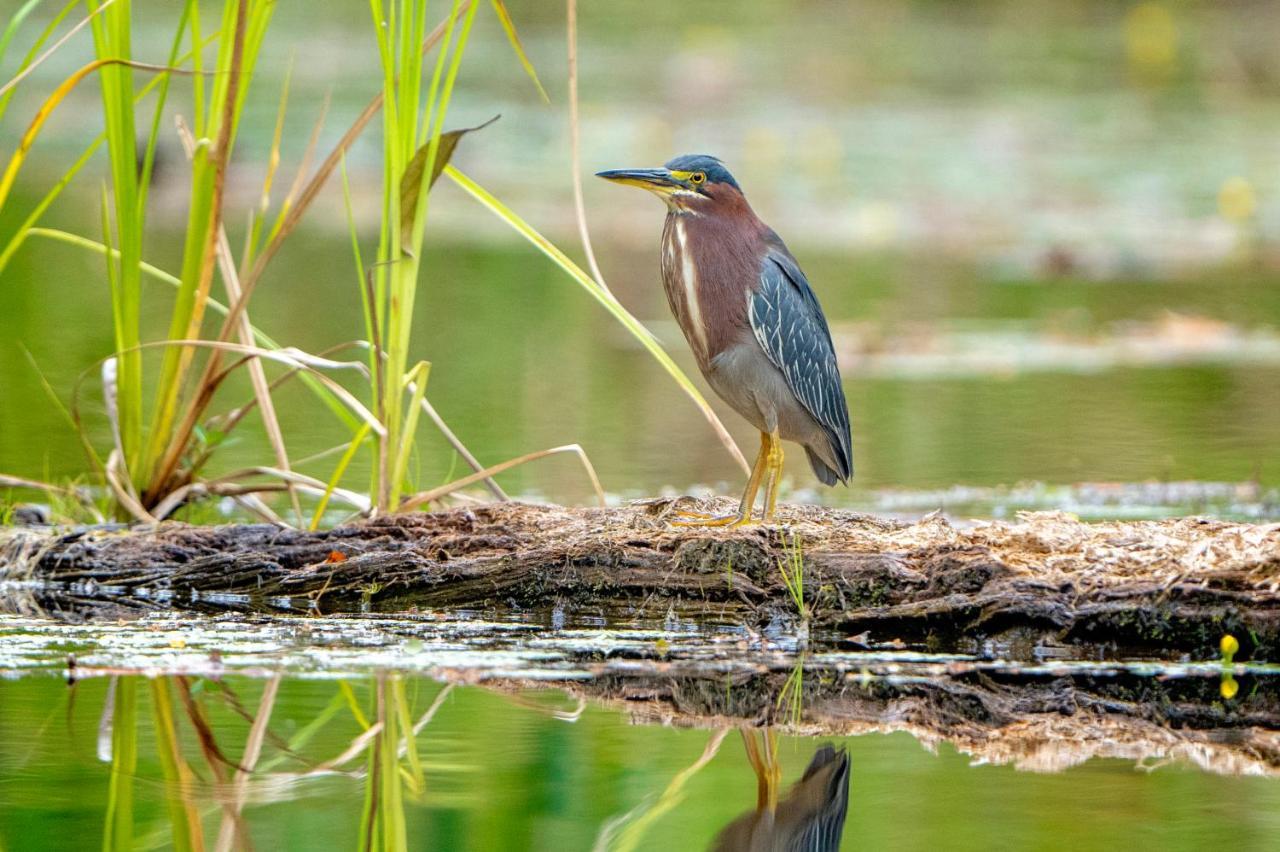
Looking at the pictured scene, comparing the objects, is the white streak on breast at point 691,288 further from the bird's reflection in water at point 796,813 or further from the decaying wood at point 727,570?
the bird's reflection in water at point 796,813

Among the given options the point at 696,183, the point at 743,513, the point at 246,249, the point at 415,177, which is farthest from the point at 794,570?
the point at 246,249

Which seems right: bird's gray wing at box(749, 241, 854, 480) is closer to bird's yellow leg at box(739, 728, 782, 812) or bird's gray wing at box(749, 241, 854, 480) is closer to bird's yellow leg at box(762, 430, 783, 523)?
bird's yellow leg at box(762, 430, 783, 523)

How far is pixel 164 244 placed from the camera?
13203 millimetres

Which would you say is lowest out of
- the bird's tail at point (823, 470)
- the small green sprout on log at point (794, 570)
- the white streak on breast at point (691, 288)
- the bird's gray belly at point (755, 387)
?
the small green sprout on log at point (794, 570)

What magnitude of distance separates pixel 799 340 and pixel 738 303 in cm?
23

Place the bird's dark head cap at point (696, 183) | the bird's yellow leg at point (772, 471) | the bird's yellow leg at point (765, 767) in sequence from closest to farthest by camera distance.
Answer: the bird's yellow leg at point (765, 767)
the bird's yellow leg at point (772, 471)
the bird's dark head cap at point (696, 183)

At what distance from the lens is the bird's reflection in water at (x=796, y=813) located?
131 inches

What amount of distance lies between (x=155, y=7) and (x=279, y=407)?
66.3 feet

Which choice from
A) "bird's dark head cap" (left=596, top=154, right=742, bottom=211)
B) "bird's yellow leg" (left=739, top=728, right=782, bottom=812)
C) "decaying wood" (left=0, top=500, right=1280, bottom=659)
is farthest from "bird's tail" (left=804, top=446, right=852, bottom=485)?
"bird's yellow leg" (left=739, top=728, right=782, bottom=812)

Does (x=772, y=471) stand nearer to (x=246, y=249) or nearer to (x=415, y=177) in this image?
(x=415, y=177)

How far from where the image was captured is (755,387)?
5.26m

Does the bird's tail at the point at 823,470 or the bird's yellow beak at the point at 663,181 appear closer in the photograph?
the bird's yellow beak at the point at 663,181

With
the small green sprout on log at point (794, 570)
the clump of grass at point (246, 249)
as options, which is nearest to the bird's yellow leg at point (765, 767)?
the small green sprout on log at point (794, 570)

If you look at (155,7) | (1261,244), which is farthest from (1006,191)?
(155,7)
